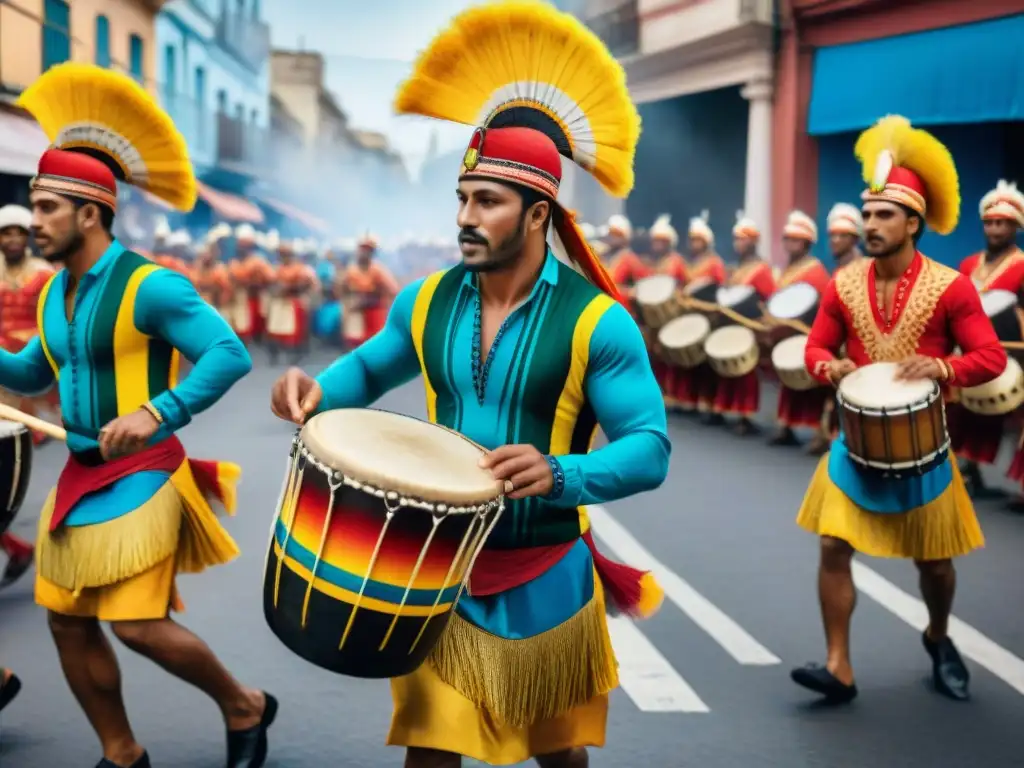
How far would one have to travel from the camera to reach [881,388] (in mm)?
4832

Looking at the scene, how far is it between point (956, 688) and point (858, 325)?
1.48 metres

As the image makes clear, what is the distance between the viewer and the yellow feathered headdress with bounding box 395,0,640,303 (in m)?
3.00

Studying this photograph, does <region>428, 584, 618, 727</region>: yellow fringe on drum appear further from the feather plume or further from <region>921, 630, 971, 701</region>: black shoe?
<region>921, 630, 971, 701</region>: black shoe

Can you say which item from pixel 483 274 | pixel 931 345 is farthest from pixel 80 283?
pixel 931 345

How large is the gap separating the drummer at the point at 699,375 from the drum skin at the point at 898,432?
8.47 m

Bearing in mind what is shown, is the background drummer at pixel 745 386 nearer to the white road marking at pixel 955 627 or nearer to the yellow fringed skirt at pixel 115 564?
the white road marking at pixel 955 627

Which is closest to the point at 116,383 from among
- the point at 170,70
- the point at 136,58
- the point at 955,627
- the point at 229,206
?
the point at 955,627

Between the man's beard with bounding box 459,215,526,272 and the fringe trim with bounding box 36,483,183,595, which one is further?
the fringe trim with bounding box 36,483,183,595

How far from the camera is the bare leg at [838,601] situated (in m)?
4.99

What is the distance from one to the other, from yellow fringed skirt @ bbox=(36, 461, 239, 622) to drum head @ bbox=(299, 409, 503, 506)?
1341 millimetres

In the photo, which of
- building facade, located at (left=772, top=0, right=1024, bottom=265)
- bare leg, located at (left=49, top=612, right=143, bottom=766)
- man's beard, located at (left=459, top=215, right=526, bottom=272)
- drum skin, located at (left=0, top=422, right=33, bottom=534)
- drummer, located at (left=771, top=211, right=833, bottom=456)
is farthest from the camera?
building facade, located at (left=772, top=0, right=1024, bottom=265)

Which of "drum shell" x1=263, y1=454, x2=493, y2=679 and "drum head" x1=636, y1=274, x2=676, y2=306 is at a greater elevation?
"drum head" x1=636, y1=274, x2=676, y2=306

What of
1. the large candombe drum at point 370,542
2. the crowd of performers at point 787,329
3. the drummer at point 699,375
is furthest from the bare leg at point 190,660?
the drummer at point 699,375

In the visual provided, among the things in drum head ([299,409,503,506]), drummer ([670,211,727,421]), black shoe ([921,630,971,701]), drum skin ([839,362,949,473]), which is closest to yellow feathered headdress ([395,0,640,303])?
drum head ([299,409,503,506])
